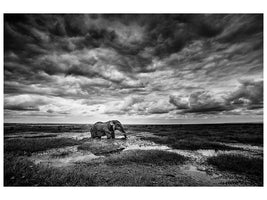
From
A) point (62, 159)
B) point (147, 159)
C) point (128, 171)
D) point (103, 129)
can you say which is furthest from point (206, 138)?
point (62, 159)

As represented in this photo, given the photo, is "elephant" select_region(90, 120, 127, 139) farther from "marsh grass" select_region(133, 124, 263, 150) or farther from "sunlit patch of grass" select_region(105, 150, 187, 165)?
"sunlit patch of grass" select_region(105, 150, 187, 165)

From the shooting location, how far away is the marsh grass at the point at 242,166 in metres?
8.23

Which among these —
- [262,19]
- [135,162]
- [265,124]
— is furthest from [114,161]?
[262,19]

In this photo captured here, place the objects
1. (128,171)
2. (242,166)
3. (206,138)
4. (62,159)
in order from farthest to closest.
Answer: (206,138) < (62,159) < (242,166) < (128,171)

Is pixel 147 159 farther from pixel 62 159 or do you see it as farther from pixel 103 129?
pixel 103 129

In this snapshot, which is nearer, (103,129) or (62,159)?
(62,159)

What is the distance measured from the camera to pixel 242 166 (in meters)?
9.30

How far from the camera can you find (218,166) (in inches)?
366

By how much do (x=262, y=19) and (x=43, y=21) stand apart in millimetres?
15222

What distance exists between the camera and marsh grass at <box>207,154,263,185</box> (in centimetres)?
823

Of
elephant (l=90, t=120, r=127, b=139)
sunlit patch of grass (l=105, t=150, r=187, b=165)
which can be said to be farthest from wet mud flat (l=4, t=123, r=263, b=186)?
elephant (l=90, t=120, r=127, b=139)

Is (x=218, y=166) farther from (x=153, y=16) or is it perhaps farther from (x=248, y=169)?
(x=153, y=16)

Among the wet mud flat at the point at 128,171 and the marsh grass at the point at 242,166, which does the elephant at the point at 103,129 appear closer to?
the wet mud flat at the point at 128,171

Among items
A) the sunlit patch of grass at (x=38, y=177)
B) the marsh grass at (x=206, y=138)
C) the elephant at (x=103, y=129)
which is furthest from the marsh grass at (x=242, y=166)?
the elephant at (x=103, y=129)
